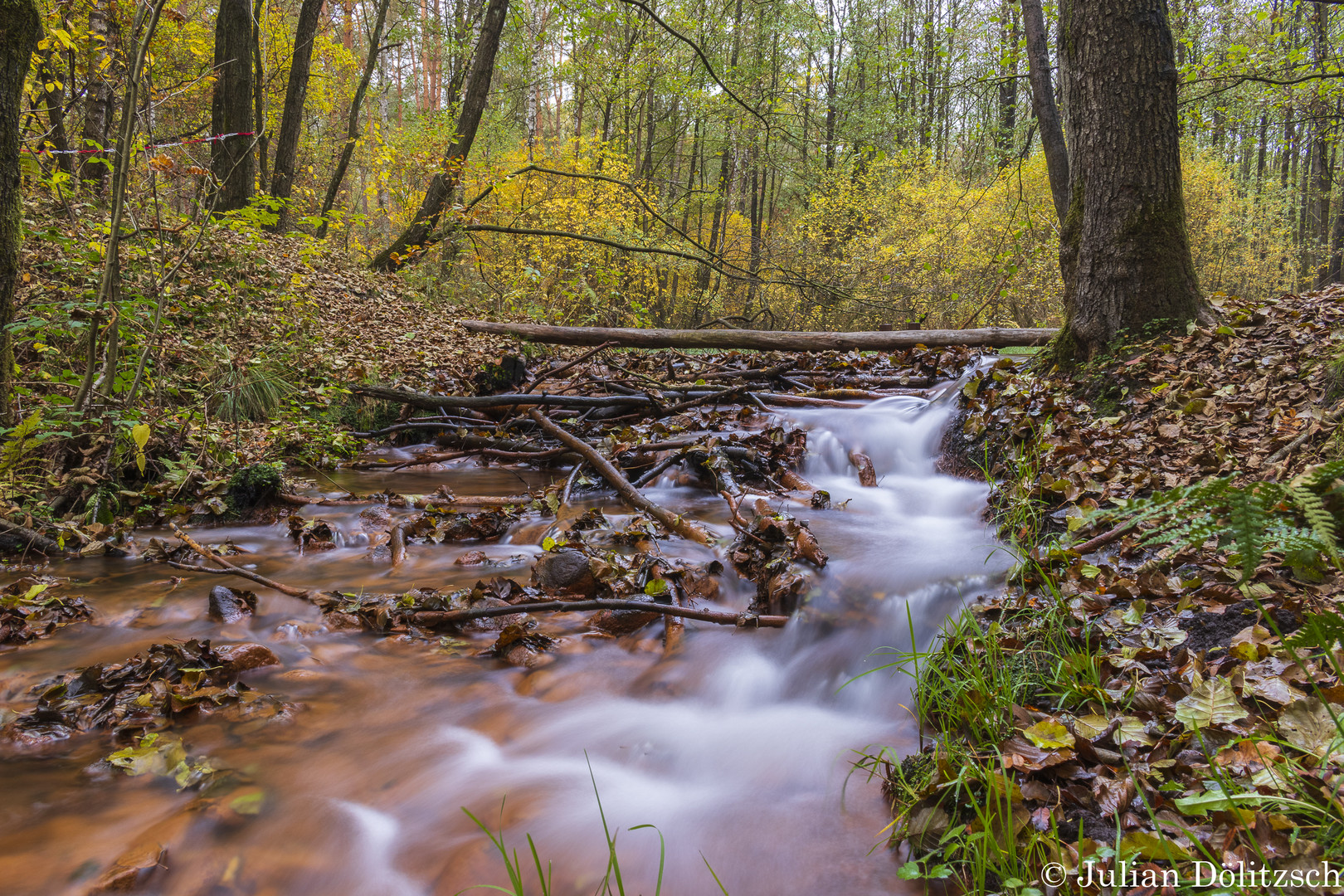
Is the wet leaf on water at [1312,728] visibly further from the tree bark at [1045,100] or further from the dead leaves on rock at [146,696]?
the tree bark at [1045,100]

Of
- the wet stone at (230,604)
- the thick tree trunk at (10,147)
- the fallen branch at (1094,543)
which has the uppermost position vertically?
the thick tree trunk at (10,147)

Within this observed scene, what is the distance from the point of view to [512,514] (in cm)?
495

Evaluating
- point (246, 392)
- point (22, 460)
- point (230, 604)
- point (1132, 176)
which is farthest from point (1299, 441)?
point (246, 392)

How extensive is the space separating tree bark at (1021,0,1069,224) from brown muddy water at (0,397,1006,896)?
25.6 feet

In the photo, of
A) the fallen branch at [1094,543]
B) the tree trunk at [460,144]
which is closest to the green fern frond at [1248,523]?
the fallen branch at [1094,543]

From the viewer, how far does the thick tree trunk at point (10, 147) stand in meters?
3.65

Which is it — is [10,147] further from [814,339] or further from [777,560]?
[814,339]

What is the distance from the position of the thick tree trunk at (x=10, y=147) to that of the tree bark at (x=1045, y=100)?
1032cm

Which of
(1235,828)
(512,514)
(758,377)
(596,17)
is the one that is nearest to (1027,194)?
(596,17)

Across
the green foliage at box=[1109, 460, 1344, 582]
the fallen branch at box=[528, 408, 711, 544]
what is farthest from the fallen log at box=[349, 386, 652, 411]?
the green foliage at box=[1109, 460, 1344, 582]

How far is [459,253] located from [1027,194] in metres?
17.4

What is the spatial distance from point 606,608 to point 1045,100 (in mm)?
10279

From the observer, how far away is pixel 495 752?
8.54 feet

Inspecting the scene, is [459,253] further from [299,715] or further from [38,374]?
[299,715]
